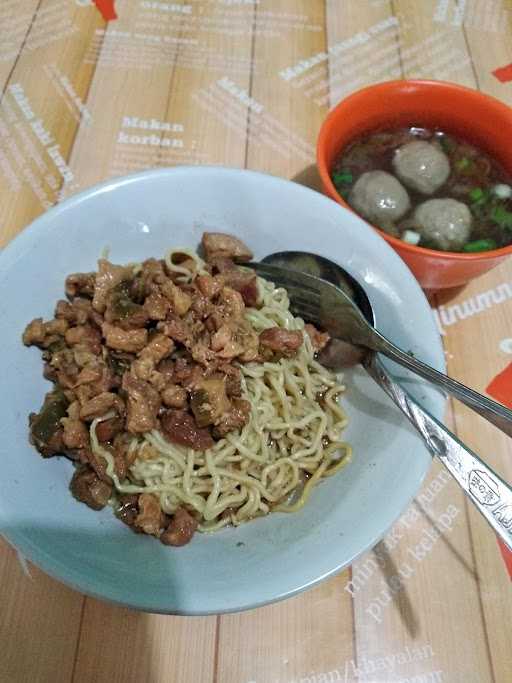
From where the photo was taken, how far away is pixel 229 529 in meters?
1.96

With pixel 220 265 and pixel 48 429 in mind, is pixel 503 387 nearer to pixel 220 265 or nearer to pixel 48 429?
pixel 220 265

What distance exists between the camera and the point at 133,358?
211cm

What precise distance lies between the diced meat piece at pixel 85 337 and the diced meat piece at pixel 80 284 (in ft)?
0.47

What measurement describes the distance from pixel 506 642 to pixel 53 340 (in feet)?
6.71

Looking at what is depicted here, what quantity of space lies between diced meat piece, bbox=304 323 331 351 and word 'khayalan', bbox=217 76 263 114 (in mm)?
1704

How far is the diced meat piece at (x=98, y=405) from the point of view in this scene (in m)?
1.95

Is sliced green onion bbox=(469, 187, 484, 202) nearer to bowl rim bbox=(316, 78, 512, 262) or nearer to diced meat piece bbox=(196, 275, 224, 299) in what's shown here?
bowl rim bbox=(316, 78, 512, 262)

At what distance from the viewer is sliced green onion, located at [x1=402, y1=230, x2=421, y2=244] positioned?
2.53 meters

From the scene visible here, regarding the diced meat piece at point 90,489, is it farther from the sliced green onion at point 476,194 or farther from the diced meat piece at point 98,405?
the sliced green onion at point 476,194

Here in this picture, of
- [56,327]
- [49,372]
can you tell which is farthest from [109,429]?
[56,327]

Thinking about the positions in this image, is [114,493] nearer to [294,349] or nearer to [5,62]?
[294,349]

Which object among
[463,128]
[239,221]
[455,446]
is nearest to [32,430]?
[239,221]

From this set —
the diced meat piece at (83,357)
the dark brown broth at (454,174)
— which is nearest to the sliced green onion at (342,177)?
the dark brown broth at (454,174)

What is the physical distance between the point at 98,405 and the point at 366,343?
1.01 m
